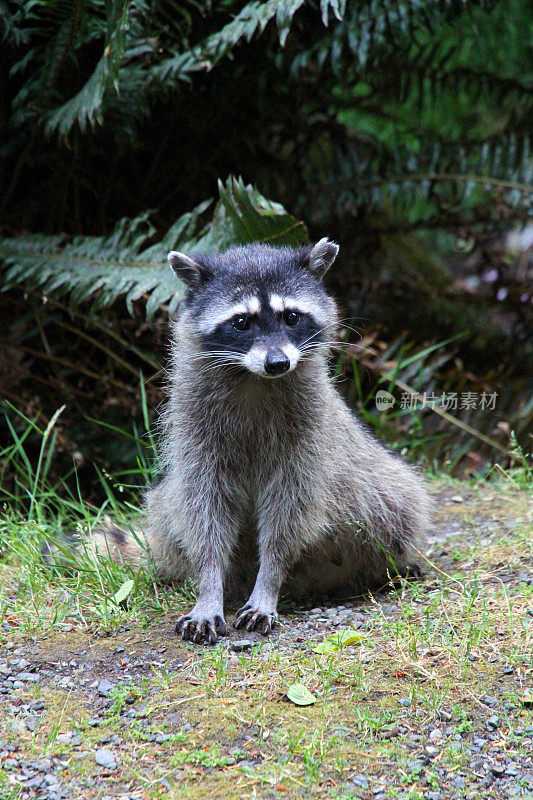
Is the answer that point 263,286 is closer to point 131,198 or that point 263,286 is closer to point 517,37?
point 131,198

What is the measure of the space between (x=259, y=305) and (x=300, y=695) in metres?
1.55

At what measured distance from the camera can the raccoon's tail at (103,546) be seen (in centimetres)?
412

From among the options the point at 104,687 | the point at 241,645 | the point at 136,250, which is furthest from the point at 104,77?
the point at 104,687

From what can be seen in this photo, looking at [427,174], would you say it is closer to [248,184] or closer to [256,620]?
[248,184]

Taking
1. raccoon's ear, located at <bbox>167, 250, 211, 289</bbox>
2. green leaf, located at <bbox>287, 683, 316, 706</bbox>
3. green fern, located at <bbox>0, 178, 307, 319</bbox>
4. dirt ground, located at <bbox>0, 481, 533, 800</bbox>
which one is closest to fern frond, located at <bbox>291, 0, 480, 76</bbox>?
green fern, located at <bbox>0, 178, 307, 319</bbox>

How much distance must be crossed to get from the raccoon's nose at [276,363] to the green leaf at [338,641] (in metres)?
1.09

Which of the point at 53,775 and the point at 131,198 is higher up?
the point at 131,198

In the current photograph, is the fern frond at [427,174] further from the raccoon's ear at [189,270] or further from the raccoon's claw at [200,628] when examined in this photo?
the raccoon's claw at [200,628]

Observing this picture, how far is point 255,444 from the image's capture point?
383 centimetres

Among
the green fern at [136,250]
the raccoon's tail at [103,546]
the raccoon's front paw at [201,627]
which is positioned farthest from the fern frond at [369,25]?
the raccoon's front paw at [201,627]

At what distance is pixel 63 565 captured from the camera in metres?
4.07

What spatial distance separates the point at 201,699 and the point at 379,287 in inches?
186

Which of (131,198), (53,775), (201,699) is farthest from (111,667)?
(131,198)

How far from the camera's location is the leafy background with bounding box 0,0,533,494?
16.3ft
